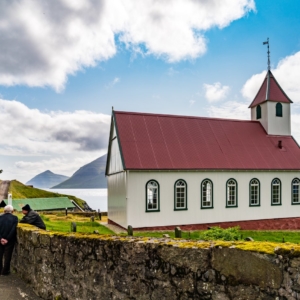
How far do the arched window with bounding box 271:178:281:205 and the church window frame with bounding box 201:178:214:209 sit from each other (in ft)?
19.5

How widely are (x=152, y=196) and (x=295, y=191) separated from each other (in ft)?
44.6

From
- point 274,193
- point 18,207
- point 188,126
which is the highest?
point 188,126

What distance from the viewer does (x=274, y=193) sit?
26797 mm

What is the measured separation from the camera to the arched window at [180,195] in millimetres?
23375

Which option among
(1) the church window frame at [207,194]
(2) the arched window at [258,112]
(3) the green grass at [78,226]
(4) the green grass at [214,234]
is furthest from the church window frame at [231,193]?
(3) the green grass at [78,226]

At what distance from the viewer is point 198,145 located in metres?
26.0

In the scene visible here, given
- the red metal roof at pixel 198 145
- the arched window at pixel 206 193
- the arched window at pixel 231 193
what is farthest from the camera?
the arched window at pixel 231 193

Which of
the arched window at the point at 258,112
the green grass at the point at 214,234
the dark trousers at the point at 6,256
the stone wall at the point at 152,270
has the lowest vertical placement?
the green grass at the point at 214,234

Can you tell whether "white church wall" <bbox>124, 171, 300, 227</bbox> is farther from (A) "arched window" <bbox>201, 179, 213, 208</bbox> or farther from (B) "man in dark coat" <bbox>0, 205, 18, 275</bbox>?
(B) "man in dark coat" <bbox>0, 205, 18, 275</bbox>

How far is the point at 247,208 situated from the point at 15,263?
2055cm

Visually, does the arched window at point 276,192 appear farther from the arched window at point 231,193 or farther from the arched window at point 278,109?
the arched window at point 278,109

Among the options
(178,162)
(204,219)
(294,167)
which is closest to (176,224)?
(204,219)

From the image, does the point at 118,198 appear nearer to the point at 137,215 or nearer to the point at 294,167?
the point at 137,215

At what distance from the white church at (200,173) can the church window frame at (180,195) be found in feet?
0.24
